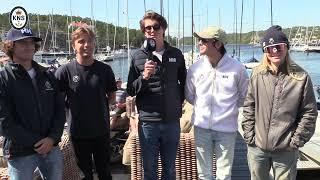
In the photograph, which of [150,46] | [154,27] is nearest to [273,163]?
[150,46]

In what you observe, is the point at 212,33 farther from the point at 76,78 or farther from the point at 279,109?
the point at 76,78

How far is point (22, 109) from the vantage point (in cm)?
347

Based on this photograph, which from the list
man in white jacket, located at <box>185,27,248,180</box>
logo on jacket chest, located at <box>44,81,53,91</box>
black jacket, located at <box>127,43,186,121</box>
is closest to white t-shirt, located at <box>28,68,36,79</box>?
logo on jacket chest, located at <box>44,81,53,91</box>

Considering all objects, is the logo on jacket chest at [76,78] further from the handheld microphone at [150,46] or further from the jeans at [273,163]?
the jeans at [273,163]

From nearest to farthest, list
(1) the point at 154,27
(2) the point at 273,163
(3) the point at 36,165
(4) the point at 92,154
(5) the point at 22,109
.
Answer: (5) the point at 22,109 → (3) the point at 36,165 → (2) the point at 273,163 → (1) the point at 154,27 → (4) the point at 92,154

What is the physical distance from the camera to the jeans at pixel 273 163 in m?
3.71

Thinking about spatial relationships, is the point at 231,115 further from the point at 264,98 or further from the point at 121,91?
the point at 121,91

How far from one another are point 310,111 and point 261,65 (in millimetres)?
555

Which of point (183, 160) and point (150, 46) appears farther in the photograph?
point (183, 160)

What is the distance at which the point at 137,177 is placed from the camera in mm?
5078

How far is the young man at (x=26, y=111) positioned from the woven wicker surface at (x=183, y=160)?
147 cm

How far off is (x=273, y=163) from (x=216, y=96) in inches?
29.3

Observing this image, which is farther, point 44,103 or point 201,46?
point 201,46

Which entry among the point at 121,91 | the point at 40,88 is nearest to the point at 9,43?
the point at 40,88
